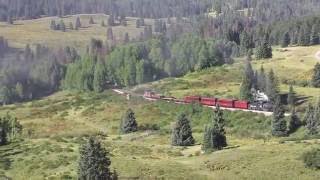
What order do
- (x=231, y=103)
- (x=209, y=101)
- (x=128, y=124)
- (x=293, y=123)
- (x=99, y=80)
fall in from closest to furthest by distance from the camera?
(x=293, y=123), (x=128, y=124), (x=231, y=103), (x=209, y=101), (x=99, y=80)

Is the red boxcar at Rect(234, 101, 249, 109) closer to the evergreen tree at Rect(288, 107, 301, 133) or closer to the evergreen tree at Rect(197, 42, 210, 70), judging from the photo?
the evergreen tree at Rect(288, 107, 301, 133)

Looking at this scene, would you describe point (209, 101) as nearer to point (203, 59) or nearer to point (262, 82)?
point (262, 82)

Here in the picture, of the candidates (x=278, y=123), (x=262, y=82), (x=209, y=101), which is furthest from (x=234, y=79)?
(x=278, y=123)

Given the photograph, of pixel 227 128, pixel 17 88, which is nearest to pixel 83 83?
pixel 17 88

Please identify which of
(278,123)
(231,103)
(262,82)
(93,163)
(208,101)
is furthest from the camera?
(262,82)

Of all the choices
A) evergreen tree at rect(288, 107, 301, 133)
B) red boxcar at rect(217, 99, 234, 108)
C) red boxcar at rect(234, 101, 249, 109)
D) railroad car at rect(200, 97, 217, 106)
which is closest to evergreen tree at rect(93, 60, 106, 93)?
railroad car at rect(200, 97, 217, 106)

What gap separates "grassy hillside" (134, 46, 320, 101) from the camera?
12012 cm

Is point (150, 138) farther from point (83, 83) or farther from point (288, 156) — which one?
point (83, 83)

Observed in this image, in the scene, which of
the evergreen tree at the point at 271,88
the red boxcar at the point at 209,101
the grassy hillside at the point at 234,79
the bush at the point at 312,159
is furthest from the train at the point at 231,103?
the bush at the point at 312,159

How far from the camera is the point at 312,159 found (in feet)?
173

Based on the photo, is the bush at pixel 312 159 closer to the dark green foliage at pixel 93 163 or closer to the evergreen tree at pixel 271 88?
the dark green foliage at pixel 93 163

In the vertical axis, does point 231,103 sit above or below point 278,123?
below

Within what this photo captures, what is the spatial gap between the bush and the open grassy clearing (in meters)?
0.79

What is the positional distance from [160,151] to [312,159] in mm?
21010
